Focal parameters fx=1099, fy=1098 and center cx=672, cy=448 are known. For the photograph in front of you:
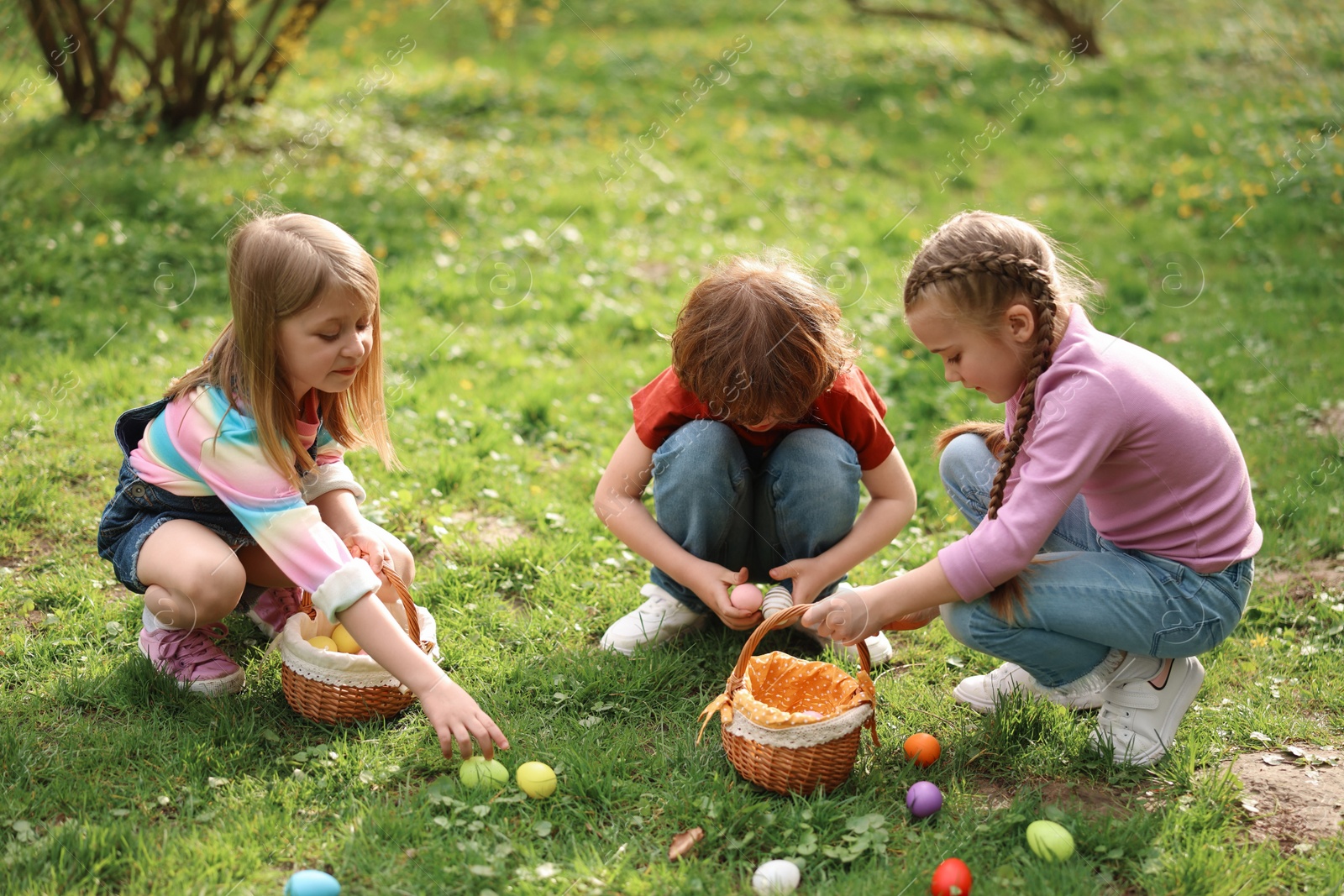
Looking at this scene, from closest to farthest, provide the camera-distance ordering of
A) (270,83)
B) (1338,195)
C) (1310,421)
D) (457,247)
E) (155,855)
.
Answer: (155,855) → (1310,421) → (457,247) → (1338,195) → (270,83)

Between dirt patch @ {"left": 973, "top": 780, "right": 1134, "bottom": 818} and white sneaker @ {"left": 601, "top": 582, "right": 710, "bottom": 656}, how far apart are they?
2.80 ft

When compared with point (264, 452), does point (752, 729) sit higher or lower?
lower

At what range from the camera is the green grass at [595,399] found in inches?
84.5

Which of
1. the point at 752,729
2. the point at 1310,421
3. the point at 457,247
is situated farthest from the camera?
the point at 457,247

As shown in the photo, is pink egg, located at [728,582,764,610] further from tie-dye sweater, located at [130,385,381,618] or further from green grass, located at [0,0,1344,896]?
tie-dye sweater, located at [130,385,381,618]

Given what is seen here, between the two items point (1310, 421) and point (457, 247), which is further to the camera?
point (457, 247)

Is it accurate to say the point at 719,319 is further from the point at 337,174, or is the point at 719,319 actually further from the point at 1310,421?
the point at 337,174

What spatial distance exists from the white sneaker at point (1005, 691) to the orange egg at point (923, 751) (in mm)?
240

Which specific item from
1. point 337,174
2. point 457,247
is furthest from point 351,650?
point 337,174

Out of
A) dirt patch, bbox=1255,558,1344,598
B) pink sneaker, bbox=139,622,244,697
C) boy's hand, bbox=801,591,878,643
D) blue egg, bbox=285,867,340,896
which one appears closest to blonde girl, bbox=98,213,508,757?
pink sneaker, bbox=139,622,244,697

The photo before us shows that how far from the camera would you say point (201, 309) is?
4.80m

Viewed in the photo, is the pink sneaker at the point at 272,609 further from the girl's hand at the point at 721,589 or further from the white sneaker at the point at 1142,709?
the white sneaker at the point at 1142,709

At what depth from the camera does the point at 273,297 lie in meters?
2.38

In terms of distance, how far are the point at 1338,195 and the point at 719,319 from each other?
17.4 feet
